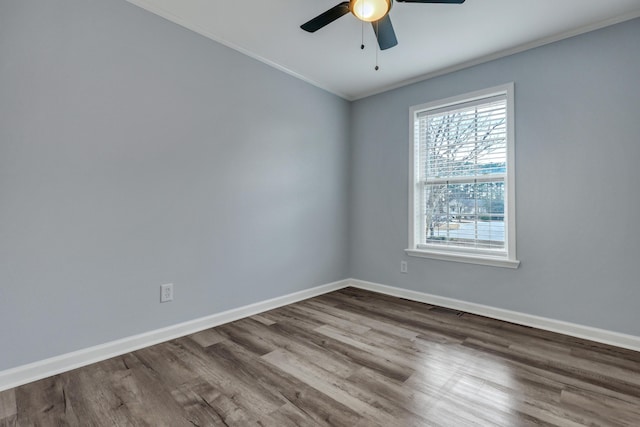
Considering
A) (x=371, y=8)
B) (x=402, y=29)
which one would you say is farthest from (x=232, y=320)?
(x=402, y=29)

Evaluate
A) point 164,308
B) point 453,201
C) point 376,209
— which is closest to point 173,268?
point 164,308

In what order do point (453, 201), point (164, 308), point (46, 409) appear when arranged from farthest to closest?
point (453, 201)
point (164, 308)
point (46, 409)

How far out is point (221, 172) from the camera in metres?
2.68

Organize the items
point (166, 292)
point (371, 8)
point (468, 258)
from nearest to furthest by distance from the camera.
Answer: point (371, 8), point (166, 292), point (468, 258)

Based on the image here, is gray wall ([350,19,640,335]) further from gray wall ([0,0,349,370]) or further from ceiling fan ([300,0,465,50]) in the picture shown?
gray wall ([0,0,349,370])

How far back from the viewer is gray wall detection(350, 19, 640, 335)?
7.53ft

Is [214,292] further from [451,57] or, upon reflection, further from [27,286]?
[451,57]

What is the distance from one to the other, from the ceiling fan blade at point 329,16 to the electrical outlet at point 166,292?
2.12m

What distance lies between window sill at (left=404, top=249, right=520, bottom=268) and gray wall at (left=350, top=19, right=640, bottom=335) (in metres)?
0.07

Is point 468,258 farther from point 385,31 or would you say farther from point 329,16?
point 329,16

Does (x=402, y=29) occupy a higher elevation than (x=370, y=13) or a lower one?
higher

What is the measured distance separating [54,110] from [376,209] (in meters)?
3.08

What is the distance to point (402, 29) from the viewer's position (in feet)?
8.16

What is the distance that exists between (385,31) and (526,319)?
2641 mm
